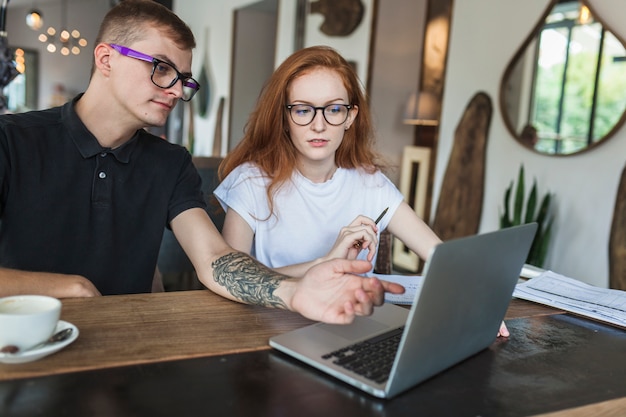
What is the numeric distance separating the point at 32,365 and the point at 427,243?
116 centimetres

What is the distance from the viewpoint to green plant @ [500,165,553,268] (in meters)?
3.43

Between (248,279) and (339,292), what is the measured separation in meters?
0.28

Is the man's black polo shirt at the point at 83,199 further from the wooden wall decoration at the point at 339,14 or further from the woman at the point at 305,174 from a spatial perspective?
the wooden wall decoration at the point at 339,14

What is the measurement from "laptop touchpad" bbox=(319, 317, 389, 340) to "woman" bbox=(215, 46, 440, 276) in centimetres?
46

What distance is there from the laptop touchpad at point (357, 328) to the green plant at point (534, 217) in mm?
2507

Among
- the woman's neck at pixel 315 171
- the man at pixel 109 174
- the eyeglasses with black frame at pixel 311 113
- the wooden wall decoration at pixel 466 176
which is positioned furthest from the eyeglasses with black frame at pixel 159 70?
the wooden wall decoration at pixel 466 176

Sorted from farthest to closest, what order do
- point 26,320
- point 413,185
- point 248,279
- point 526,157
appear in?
point 413,185
point 526,157
point 248,279
point 26,320

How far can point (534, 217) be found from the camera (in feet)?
11.9

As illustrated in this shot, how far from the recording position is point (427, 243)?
1.74 metres

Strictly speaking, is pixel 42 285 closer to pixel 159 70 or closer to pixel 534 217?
pixel 159 70

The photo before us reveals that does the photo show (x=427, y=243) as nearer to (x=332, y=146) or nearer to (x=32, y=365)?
(x=332, y=146)

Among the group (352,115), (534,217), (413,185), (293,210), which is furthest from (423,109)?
(293,210)

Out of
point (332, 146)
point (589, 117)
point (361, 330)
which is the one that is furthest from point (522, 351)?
point (589, 117)

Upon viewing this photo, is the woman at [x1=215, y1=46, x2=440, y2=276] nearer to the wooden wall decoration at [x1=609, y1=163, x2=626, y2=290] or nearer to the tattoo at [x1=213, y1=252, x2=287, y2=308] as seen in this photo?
the tattoo at [x1=213, y1=252, x2=287, y2=308]
